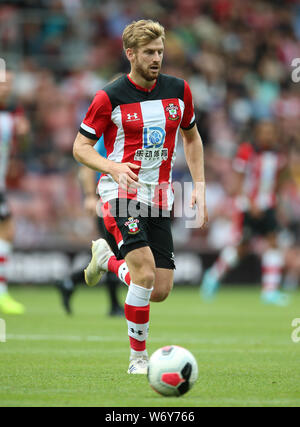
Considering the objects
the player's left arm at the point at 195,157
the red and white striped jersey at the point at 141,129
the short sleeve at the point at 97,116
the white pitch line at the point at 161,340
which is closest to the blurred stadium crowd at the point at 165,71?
the white pitch line at the point at 161,340

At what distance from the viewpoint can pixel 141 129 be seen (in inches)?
240

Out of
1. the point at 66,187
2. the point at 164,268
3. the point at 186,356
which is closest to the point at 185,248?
the point at 66,187

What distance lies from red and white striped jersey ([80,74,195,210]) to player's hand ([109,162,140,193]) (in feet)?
1.08

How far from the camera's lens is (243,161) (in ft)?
43.7

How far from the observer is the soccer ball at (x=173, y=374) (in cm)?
493

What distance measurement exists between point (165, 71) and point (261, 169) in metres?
5.40

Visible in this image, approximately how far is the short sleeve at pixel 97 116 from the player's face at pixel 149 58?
0.33 meters

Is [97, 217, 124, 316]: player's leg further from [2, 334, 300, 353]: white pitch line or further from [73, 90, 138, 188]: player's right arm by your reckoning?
[73, 90, 138, 188]: player's right arm

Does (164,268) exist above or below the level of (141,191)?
below

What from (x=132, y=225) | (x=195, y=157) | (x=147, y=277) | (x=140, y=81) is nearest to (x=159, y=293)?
(x=147, y=277)

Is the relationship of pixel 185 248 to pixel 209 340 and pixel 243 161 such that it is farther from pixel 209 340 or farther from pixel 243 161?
pixel 209 340

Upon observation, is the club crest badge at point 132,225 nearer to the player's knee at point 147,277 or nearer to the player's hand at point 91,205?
the player's knee at point 147,277
